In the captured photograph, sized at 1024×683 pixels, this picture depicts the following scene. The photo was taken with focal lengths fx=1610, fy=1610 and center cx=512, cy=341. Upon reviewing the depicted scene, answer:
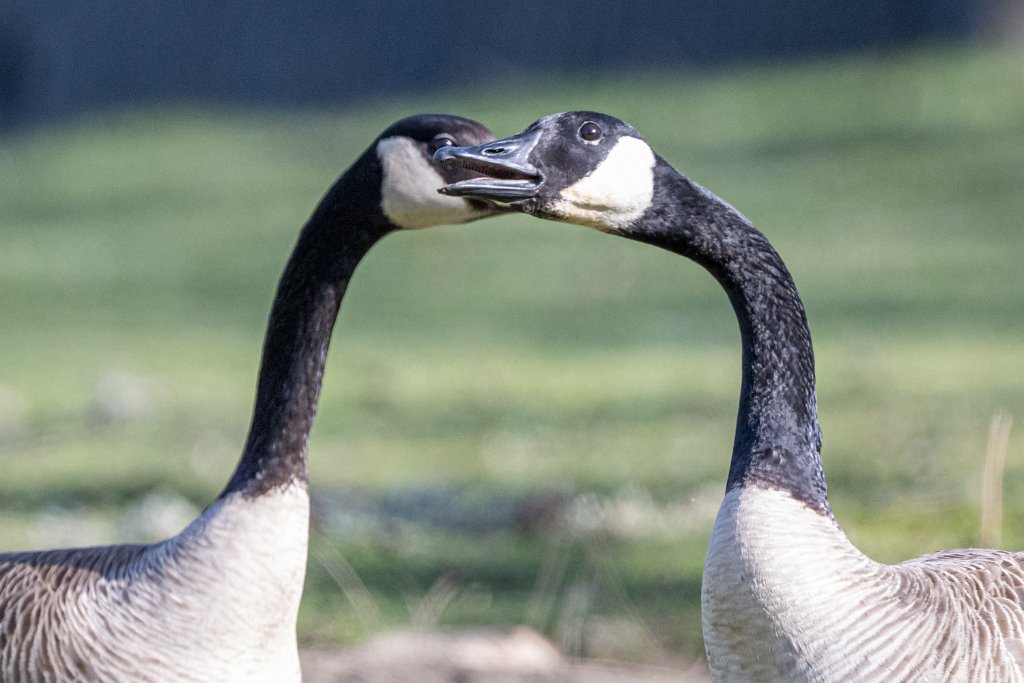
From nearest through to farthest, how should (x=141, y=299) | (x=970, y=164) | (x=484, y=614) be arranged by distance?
(x=484, y=614), (x=141, y=299), (x=970, y=164)

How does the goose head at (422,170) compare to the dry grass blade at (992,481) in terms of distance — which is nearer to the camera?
the goose head at (422,170)

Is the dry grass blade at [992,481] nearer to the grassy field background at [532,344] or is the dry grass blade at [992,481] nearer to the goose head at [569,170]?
the grassy field background at [532,344]

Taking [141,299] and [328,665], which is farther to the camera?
[141,299]

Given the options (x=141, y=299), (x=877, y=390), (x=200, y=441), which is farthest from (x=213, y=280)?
(x=877, y=390)

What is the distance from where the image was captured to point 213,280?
13.3m

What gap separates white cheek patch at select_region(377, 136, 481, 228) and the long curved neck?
0.05 metres

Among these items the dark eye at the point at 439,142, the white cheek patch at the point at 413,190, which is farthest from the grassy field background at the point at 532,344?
the dark eye at the point at 439,142

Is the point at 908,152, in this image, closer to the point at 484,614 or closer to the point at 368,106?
the point at 368,106

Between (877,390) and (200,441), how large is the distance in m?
3.50

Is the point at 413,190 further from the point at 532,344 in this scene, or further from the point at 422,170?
the point at 532,344

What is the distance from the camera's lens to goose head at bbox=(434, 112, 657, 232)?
313 centimetres

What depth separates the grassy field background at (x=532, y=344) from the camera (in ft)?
19.7

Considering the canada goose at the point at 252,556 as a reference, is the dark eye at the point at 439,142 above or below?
above

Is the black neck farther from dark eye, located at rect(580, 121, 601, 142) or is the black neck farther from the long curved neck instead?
the long curved neck
